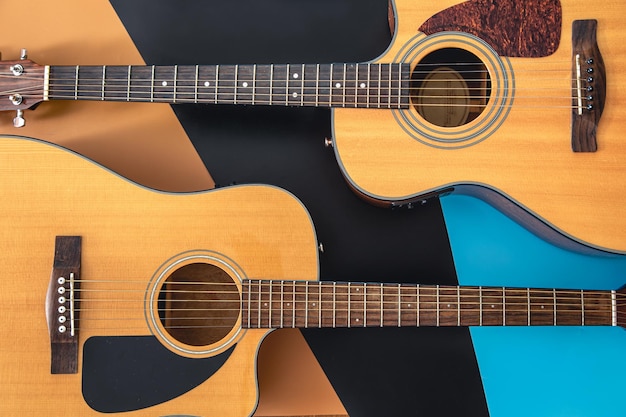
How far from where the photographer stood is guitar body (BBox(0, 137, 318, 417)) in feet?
4.45

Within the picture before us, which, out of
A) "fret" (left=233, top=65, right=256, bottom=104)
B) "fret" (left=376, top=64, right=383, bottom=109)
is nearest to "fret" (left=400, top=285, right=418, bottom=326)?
"fret" (left=376, top=64, right=383, bottom=109)

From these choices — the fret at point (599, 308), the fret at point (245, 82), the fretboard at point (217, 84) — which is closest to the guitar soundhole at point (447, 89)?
the fretboard at point (217, 84)

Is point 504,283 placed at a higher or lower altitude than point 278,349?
higher

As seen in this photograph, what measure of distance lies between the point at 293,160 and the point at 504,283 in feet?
2.23

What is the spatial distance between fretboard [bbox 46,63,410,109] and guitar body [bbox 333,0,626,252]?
0.07 m

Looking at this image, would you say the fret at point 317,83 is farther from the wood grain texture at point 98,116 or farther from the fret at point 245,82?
the wood grain texture at point 98,116

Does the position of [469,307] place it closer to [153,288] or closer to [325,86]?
[325,86]

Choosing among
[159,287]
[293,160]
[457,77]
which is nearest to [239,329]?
[159,287]

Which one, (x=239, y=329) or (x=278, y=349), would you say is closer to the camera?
(x=239, y=329)

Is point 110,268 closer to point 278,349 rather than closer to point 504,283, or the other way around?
point 278,349

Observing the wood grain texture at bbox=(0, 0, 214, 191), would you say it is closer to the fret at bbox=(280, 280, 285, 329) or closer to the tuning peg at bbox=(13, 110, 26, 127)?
the tuning peg at bbox=(13, 110, 26, 127)

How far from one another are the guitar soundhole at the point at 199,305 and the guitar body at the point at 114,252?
0.09 metres

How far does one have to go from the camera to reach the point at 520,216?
151cm

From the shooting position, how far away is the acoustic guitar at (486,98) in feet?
4.63
